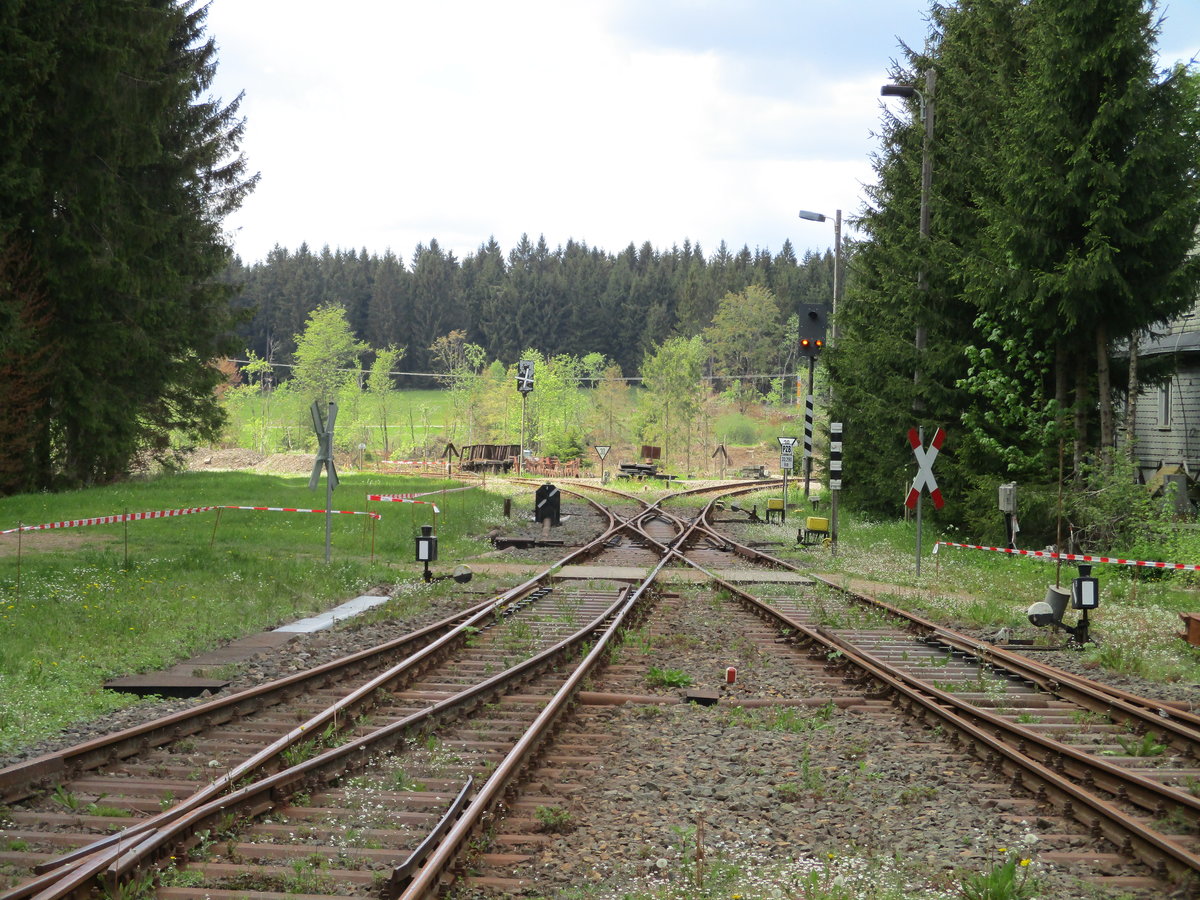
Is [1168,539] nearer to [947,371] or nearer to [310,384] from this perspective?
[947,371]

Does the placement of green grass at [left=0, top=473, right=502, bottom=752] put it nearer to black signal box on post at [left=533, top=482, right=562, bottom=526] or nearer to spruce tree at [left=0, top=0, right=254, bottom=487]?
black signal box on post at [left=533, top=482, right=562, bottom=526]

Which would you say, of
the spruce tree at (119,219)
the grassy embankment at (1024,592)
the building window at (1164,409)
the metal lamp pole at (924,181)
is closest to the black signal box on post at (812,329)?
the metal lamp pole at (924,181)

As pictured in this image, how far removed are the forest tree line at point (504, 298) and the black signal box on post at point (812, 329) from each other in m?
92.7

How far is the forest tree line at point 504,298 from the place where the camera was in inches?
5084

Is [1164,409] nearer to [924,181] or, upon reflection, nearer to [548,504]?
[924,181]

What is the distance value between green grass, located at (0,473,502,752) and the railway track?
148 cm

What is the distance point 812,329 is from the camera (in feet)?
93.7

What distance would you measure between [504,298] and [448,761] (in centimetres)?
12709

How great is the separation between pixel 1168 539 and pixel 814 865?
562 inches

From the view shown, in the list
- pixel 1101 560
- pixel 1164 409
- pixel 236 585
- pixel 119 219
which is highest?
pixel 119 219

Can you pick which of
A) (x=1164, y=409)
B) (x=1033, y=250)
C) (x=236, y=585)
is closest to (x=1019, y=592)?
(x=1033, y=250)

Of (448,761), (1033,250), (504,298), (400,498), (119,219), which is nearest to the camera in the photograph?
(448,761)

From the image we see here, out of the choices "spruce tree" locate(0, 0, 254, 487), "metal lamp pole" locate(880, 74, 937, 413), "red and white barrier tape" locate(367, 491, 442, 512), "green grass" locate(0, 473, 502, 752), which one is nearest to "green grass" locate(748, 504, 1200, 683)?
"metal lamp pole" locate(880, 74, 937, 413)

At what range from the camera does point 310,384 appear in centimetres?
7981
